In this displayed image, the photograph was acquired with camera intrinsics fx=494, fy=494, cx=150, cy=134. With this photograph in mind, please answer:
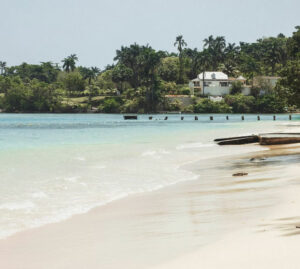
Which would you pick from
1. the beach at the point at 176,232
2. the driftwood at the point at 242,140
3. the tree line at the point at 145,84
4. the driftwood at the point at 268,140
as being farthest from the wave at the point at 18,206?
the tree line at the point at 145,84

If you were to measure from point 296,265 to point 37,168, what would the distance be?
55.2ft

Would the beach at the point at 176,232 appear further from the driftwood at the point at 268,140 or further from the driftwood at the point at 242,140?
the driftwood at the point at 242,140

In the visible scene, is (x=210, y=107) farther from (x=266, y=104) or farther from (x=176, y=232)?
(x=176, y=232)

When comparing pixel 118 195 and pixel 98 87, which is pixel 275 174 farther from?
pixel 98 87

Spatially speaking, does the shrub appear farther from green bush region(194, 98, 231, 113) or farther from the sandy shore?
the sandy shore

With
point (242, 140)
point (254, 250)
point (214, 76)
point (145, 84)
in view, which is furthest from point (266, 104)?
point (254, 250)

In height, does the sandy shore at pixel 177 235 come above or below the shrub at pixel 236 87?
below

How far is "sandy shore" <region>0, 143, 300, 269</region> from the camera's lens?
6.25 m

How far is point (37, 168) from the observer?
69.1ft

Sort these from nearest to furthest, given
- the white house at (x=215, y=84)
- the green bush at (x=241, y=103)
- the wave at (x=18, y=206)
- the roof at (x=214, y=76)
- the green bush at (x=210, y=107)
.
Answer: the wave at (x=18, y=206), the green bush at (x=241, y=103), the green bush at (x=210, y=107), the white house at (x=215, y=84), the roof at (x=214, y=76)

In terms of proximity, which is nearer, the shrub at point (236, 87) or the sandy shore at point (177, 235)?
the sandy shore at point (177, 235)

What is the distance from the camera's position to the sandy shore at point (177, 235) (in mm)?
6250

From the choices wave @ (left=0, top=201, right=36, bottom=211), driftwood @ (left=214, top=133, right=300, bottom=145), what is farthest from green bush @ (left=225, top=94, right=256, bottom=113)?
wave @ (left=0, top=201, right=36, bottom=211)

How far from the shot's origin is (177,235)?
7676 millimetres
